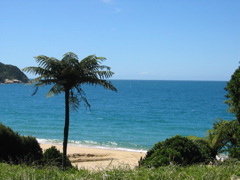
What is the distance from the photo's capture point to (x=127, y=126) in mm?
40469

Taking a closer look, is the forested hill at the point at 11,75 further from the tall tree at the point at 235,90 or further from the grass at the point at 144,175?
the grass at the point at 144,175

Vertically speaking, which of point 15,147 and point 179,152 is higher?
point 179,152

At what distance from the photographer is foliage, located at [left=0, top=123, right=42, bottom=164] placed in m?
12.2

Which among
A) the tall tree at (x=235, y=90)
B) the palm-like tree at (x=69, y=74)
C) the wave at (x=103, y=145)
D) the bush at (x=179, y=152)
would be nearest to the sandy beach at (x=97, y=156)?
the wave at (x=103, y=145)

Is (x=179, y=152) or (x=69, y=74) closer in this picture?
(x=179, y=152)

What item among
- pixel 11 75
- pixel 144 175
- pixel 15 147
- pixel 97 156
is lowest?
pixel 97 156

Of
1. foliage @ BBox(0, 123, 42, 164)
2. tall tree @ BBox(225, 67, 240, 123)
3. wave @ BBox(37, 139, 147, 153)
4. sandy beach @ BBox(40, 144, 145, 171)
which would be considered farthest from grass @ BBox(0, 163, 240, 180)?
wave @ BBox(37, 139, 147, 153)

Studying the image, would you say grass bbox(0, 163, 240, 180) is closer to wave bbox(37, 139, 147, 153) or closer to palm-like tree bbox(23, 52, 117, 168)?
palm-like tree bbox(23, 52, 117, 168)

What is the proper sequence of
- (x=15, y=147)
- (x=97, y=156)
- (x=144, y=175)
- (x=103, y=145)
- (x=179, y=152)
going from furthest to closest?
(x=103, y=145) → (x=97, y=156) → (x=15, y=147) → (x=179, y=152) → (x=144, y=175)

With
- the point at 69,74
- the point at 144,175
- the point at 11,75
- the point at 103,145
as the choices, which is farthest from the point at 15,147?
the point at 11,75

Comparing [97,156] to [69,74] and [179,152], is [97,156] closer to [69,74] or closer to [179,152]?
[69,74]

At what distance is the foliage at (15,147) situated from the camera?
1220 centimetres

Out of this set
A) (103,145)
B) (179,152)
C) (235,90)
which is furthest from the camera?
(103,145)

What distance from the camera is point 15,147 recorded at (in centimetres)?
1258
